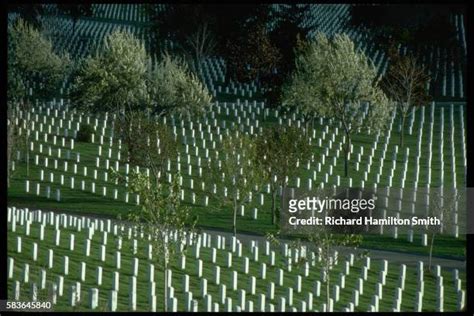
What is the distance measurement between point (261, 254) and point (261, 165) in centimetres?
780

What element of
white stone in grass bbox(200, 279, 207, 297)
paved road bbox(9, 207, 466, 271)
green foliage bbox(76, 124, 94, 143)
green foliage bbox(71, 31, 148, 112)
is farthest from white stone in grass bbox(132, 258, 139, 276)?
green foliage bbox(71, 31, 148, 112)

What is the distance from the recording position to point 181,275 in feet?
177

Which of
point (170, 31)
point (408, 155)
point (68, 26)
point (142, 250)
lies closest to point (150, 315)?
point (142, 250)

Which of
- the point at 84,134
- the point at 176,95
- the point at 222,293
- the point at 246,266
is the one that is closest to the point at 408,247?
the point at 246,266

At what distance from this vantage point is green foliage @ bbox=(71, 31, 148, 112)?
85312 mm

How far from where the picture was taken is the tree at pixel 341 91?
84.9 meters

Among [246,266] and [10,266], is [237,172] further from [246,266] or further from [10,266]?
[10,266]

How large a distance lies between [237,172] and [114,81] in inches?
862

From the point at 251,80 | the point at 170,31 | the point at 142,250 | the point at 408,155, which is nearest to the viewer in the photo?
the point at 142,250

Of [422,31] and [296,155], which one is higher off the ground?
[422,31]

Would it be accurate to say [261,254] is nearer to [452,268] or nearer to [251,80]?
[452,268]

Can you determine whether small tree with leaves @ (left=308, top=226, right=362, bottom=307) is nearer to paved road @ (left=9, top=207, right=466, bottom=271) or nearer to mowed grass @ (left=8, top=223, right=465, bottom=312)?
mowed grass @ (left=8, top=223, right=465, bottom=312)

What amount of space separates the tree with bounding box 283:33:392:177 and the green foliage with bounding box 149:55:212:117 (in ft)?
15.5

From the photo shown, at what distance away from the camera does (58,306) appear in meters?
46.6
